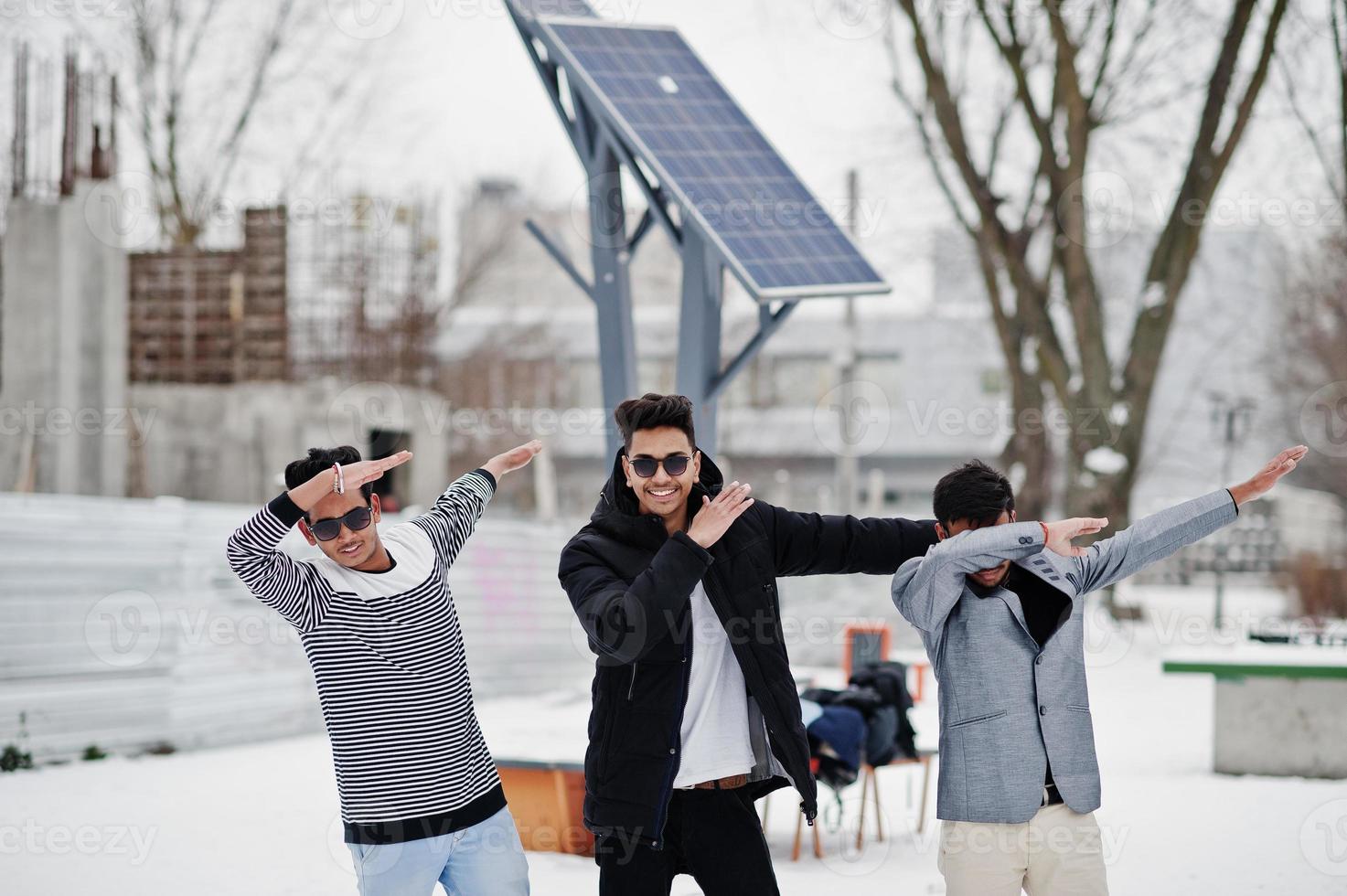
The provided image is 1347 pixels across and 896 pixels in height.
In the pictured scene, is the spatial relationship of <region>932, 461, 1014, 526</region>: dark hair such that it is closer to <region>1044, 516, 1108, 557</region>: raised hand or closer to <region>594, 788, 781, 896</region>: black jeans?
<region>1044, 516, 1108, 557</region>: raised hand

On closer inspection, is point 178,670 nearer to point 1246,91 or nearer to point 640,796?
point 640,796

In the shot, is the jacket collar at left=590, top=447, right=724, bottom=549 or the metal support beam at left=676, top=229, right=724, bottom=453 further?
the metal support beam at left=676, top=229, right=724, bottom=453

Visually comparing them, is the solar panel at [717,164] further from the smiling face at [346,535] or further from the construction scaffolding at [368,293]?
the construction scaffolding at [368,293]

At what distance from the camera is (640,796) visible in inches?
135

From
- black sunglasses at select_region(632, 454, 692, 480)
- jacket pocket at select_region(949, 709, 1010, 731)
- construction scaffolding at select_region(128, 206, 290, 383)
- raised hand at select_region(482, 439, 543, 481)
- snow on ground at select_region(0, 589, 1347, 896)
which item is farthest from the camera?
construction scaffolding at select_region(128, 206, 290, 383)

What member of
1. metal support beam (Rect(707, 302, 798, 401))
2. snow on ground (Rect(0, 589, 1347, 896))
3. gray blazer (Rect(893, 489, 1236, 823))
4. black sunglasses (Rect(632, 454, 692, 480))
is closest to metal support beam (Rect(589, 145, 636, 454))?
metal support beam (Rect(707, 302, 798, 401))

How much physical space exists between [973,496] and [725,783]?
0.97 meters

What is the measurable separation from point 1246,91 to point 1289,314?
909 inches

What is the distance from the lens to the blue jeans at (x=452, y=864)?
11.6 ft

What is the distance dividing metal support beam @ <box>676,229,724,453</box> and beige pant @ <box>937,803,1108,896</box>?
469 cm

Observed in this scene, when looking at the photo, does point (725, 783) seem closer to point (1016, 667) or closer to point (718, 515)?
point (718, 515)

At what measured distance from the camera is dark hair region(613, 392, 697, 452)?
355 centimetres

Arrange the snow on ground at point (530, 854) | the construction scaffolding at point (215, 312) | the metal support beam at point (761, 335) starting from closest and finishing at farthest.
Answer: the snow on ground at point (530, 854) → the metal support beam at point (761, 335) → the construction scaffolding at point (215, 312)

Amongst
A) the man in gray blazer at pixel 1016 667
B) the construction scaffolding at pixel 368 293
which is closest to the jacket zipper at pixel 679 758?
the man in gray blazer at pixel 1016 667
